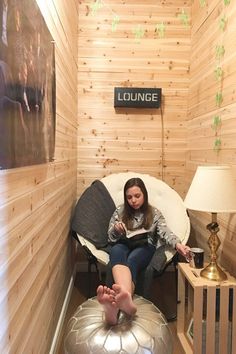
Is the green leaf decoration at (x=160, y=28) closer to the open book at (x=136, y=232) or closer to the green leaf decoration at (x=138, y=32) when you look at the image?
the green leaf decoration at (x=138, y=32)

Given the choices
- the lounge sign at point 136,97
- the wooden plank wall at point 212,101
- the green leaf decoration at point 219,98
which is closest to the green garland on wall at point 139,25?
the wooden plank wall at point 212,101

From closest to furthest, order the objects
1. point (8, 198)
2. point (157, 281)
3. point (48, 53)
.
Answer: point (8, 198) < point (48, 53) < point (157, 281)

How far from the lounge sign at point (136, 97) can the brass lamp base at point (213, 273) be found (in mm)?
1928

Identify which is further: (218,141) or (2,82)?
(218,141)

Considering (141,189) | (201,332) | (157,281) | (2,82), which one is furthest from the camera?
(157,281)

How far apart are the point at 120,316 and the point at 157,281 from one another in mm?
1525

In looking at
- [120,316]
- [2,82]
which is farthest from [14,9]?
[120,316]

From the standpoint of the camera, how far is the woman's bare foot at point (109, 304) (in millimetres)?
1667

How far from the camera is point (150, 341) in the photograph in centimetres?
161

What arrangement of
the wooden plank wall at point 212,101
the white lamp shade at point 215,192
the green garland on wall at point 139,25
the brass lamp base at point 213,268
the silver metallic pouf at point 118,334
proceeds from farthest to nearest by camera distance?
the green garland on wall at point 139,25 → the wooden plank wall at point 212,101 → the brass lamp base at point 213,268 → the white lamp shade at point 215,192 → the silver metallic pouf at point 118,334

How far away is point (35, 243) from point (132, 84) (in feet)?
7.99

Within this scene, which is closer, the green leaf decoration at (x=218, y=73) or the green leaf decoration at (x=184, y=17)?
the green leaf decoration at (x=218, y=73)

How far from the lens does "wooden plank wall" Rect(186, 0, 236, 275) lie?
2.21m

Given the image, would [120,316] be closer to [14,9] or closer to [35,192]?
[35,192]
